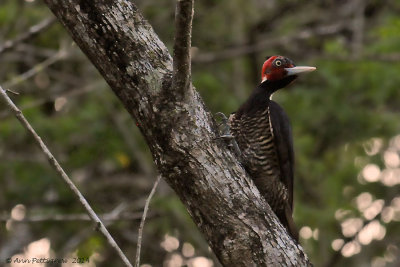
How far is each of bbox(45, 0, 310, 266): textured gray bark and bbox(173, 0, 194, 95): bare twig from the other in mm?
53

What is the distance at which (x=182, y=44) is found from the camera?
251cm

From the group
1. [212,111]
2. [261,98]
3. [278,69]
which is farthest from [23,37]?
[212,111]

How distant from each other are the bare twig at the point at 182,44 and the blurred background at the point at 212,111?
3.77 meters

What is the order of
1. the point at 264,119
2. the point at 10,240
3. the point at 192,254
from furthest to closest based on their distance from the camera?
1. the point at 10,240
2. the point at 192,254
3. the point at 264,119

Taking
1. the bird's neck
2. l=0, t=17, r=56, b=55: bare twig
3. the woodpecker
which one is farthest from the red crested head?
l=0, t=17, r=56, b=55: bare twig

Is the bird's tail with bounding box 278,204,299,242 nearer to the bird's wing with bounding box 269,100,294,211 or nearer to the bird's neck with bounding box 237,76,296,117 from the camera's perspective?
the bird's wing with bounding box 269,100,294,211

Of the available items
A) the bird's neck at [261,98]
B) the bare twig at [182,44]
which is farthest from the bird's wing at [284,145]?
the bare twig at [182,44]

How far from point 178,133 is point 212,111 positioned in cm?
435

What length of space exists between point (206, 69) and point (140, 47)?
552cm

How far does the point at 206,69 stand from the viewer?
319 inches

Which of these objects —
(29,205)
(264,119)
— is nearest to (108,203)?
(29,205)

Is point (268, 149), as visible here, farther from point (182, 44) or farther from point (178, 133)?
point (182, 44)

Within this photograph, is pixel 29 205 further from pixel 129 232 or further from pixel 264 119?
pixel 264 119

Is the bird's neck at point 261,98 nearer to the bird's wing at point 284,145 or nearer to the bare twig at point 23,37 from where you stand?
the bird's wing at point 284,145
